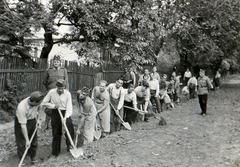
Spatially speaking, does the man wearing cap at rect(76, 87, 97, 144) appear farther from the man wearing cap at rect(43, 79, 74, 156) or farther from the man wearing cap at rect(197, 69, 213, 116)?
the man wearing cap at rect(197, 69, 213, 116)

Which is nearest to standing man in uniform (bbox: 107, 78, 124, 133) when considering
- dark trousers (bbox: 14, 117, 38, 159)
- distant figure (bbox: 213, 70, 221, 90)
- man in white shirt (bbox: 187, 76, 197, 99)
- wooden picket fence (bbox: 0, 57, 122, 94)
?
wooden picket fence (bbox: 0, 57, 122, 94)

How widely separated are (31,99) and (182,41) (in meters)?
18.0

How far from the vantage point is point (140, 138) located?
23.2ft

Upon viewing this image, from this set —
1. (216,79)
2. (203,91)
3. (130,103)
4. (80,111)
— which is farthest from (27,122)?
(216,79)

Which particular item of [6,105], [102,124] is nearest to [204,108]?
[102,124]

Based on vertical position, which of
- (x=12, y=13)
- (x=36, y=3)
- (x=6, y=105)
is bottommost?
(x=6, y=105)

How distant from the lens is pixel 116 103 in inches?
333

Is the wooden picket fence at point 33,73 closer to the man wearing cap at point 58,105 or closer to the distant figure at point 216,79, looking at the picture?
the man wearing cap at point 58,105

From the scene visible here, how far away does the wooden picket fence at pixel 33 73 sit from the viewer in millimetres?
8609

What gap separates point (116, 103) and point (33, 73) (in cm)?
345

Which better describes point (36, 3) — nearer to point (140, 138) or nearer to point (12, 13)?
point (12, 13)

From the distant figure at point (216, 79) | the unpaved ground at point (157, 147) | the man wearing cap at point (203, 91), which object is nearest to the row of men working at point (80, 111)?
the unpaved ground at point (157, 147)

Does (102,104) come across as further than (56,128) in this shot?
Yes

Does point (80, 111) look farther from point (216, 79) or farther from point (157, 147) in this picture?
point (216, 79)
